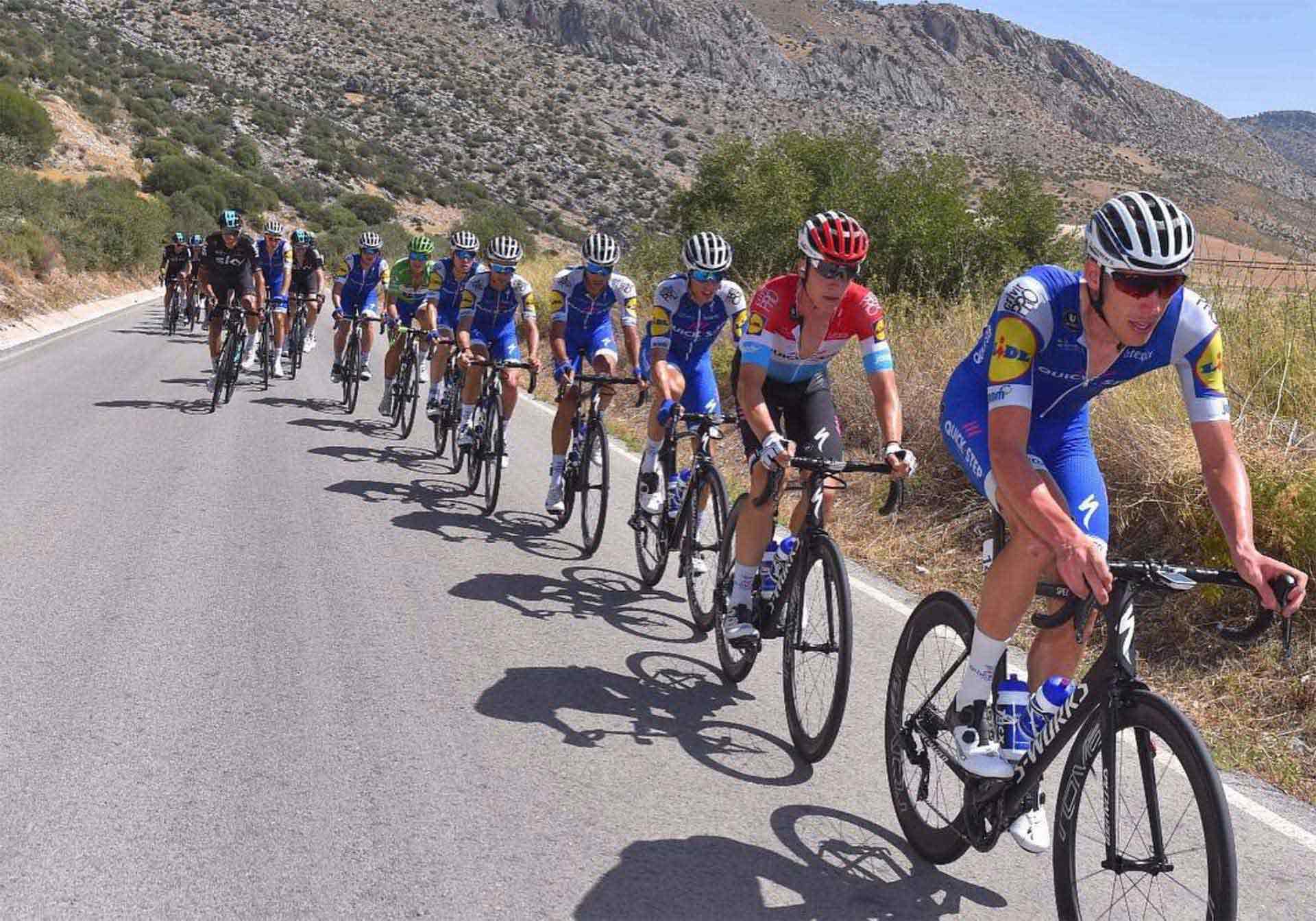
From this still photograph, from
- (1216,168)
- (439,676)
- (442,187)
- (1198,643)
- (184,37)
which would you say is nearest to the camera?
(439,676)

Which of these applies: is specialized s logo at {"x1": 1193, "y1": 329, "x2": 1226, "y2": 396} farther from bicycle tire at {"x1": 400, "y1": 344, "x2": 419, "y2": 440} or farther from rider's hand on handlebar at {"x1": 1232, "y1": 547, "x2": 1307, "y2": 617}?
bicycle tire at {"x1": 400, "y1": 344, "x2": 419, "y2": 440}

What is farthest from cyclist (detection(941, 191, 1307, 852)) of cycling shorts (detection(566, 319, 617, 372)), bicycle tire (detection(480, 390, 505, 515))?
bicycle tire (detection(480, 390, 505, 515))

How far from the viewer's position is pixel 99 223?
3412 cm

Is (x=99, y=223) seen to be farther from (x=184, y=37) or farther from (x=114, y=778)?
(x=184, y=37)

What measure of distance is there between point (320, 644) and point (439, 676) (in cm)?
70

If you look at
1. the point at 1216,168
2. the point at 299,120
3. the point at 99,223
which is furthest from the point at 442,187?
the point at 1216,168

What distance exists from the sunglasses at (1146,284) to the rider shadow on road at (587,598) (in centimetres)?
351

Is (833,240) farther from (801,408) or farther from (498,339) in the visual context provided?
(498,339)

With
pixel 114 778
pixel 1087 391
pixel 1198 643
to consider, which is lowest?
pixel 114 778

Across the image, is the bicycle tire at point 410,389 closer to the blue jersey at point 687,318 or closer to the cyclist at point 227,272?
the cyclist at point 227,272

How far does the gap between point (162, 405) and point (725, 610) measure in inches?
394

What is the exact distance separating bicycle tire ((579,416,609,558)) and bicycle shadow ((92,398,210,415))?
266 inches

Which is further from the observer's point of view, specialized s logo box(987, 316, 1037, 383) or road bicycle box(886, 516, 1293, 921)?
specialized s logo box(987, 316, 1037, 383)

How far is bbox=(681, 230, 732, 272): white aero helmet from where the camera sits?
22.1 feet
